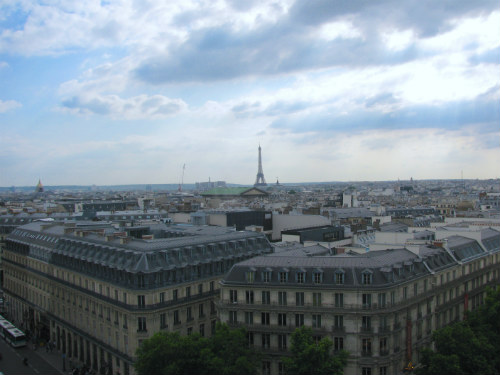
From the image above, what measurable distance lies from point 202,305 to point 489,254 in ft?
133

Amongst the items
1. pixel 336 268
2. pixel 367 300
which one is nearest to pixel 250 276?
pixel 336 268

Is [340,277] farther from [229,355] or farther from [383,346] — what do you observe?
[229,355]

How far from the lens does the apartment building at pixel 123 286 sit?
55.1m

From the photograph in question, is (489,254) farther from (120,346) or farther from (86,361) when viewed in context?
(86,361)

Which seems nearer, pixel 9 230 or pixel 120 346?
pixel 120 346

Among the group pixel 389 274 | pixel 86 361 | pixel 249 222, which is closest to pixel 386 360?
pixel 389 274

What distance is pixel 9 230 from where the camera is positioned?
10994 cm

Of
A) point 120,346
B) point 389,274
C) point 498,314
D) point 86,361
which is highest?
point 389,274

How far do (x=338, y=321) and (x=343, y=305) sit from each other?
5.15 ft

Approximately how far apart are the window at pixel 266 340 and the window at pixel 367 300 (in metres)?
9.73

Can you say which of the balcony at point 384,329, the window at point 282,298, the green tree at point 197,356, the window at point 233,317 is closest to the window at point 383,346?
the balcony at point 384,329

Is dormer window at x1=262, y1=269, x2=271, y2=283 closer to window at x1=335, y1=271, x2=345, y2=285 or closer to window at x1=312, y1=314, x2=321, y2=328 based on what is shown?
window at x1=312, y1=314, x2=321, y2=328

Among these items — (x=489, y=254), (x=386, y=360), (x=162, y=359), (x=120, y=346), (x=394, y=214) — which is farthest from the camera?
(x=394, y=214)

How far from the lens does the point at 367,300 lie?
47.8 metres
